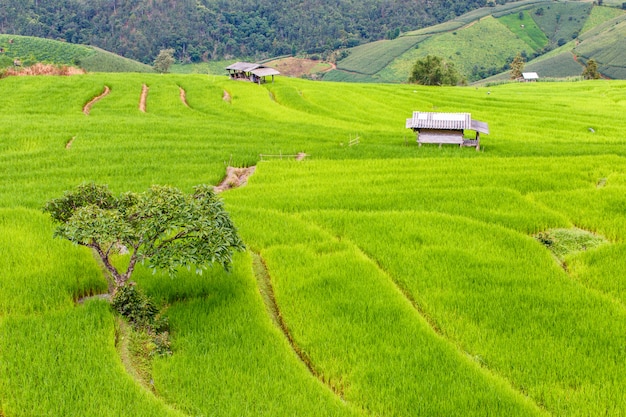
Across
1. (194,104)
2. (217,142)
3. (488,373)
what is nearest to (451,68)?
(194,104)

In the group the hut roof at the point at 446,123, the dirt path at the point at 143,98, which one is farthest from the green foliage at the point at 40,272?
the dirt path at the point at 143,98

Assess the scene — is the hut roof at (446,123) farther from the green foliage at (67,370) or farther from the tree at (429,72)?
the tree at (429,72)

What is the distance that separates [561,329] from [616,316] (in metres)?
1.77

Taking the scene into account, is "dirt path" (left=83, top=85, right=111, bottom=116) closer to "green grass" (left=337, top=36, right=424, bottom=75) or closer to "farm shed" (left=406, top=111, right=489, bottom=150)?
"farm shed" (left=406, top=111, right=489, bottom=150)

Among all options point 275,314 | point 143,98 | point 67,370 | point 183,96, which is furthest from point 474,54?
point 67,370

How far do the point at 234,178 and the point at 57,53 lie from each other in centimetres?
11036

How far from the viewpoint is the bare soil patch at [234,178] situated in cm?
2511

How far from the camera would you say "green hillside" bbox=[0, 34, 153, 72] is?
10869 centimetres

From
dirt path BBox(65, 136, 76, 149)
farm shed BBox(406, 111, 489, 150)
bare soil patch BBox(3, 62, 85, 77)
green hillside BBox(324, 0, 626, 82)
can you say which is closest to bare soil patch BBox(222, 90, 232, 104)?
dirt path BBox(65, 136, 76, 149)

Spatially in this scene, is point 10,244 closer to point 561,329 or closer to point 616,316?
point 561,329

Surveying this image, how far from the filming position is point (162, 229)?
1198cm

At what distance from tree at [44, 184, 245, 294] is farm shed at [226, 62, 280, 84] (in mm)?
53330

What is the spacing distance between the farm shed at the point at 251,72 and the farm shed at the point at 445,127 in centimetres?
3543

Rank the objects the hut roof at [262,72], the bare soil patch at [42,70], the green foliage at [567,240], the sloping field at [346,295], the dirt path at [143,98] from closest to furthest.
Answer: the sloping field at [346,295] < the green foliage at [567,240] < the dirt path at [143,98] < the bare soil patch at [42,70] < the hut roof at [262,72]
